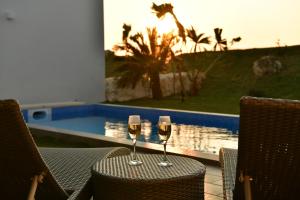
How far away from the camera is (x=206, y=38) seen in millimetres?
16094

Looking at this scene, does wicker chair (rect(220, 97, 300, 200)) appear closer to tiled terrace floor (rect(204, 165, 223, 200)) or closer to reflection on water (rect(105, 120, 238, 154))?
tiled terrace floor (rect(204, 165, 223, 200))

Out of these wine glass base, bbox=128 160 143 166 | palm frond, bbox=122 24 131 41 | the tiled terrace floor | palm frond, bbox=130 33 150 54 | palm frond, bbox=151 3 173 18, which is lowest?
the tiled terrace floor

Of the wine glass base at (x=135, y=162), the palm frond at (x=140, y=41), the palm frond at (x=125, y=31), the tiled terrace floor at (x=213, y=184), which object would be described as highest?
the palm frond at (x=125, y=31)

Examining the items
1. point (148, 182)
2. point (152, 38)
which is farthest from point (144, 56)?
point (148, 182)

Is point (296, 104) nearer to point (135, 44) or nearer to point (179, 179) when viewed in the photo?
point (179, 179)

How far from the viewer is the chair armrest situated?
208 cm

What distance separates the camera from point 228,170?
2340 millimetres

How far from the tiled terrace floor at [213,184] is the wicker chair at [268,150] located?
4.04 feet

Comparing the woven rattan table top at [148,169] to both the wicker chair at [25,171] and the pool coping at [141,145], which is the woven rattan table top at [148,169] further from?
the pool coping at [141,145]

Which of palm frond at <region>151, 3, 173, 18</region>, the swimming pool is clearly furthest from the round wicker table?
palm frond at <region>151, 3, 173, 18</region>

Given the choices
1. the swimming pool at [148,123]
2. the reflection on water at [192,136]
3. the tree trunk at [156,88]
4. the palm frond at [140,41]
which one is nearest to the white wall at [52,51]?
the swimming pool at [148,123]

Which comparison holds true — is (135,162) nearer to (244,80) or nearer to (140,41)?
(140,41)

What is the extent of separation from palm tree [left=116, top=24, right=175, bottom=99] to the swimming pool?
338 cm

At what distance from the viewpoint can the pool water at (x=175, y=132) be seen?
6977 millimetres
